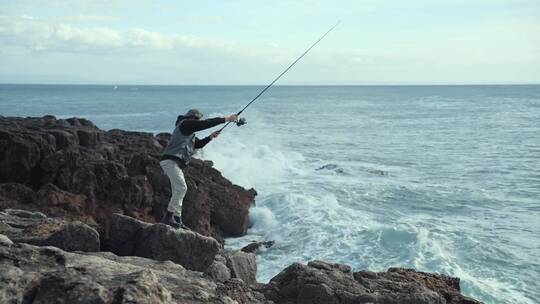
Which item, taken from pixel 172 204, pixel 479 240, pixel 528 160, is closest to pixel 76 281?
pixel 172 204

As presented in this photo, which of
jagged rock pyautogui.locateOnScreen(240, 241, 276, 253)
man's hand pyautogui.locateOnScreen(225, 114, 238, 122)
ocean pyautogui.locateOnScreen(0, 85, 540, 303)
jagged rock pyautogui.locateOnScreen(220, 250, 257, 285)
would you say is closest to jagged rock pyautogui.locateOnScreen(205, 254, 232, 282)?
jagged rock pyautogui.locateOnScreen(220, 250, 257, 285)

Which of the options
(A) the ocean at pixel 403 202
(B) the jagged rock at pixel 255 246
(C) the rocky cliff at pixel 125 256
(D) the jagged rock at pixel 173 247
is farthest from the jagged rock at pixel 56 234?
(B) the jagged rock at pixel 255 246

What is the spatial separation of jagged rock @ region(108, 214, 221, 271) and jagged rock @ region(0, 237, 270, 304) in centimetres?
108

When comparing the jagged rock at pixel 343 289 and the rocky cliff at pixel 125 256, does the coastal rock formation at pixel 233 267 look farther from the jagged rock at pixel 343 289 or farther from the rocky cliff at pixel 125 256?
the jagged rock at pixel 343 289

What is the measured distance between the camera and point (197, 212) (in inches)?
546

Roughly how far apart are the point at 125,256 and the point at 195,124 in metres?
1.82

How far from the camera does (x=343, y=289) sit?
5949 mm

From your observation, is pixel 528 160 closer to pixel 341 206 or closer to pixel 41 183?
pixel 341 206

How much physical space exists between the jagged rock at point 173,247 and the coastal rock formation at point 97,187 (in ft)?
16.7

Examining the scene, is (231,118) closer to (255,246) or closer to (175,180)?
(175,180)

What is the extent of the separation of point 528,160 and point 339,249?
55.0ft

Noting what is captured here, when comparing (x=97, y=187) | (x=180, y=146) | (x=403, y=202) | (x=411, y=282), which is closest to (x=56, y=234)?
(x=180, y=146)

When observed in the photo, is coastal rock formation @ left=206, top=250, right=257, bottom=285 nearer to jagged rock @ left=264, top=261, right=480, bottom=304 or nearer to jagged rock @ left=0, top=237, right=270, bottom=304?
jagged rock @ left=264, top=261, right=480, bottom=304

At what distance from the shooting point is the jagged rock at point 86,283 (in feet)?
12.4
